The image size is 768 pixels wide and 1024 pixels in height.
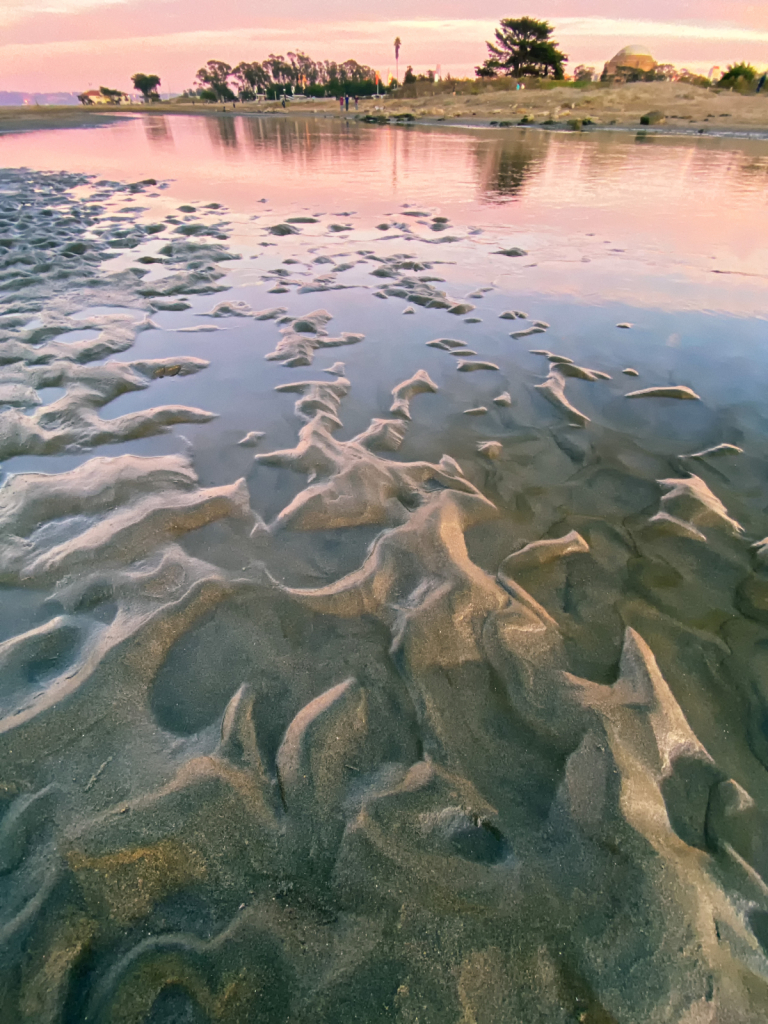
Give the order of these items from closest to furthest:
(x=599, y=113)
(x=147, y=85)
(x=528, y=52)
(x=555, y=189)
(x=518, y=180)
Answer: (x=555, y=189), (x=518, y=180), (x=599, y=113), (x=528, y=52), (x=147, y=85)

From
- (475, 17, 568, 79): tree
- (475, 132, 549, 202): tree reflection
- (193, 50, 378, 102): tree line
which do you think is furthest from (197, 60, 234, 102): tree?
(475, 132, 549, 202): tree reflection

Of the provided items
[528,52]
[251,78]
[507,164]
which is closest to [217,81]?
[251,78]

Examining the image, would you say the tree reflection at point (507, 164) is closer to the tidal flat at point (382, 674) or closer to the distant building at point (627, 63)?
the tidal flat at point (382, 674)

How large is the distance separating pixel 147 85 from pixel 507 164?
115 meters

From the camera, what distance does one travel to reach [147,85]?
94.3 metres

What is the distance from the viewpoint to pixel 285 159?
1945 centimetres

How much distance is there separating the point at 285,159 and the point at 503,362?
66.2ft

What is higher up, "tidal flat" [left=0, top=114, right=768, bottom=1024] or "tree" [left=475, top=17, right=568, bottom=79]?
"tree" [left=475, top=17, right=568, bottom=79]

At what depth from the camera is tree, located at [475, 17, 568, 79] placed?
65938mm

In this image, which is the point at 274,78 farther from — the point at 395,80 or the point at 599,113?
the point at 599,113

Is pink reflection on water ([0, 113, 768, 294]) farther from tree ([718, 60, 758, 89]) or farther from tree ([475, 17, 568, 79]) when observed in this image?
tree ([475, 17, 568, 79])

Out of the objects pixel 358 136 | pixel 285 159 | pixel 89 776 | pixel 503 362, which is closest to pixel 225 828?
pixel 89 776

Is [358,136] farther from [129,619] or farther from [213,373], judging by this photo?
[129,619]

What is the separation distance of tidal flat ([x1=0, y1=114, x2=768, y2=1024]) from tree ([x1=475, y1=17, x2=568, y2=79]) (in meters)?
87.0
